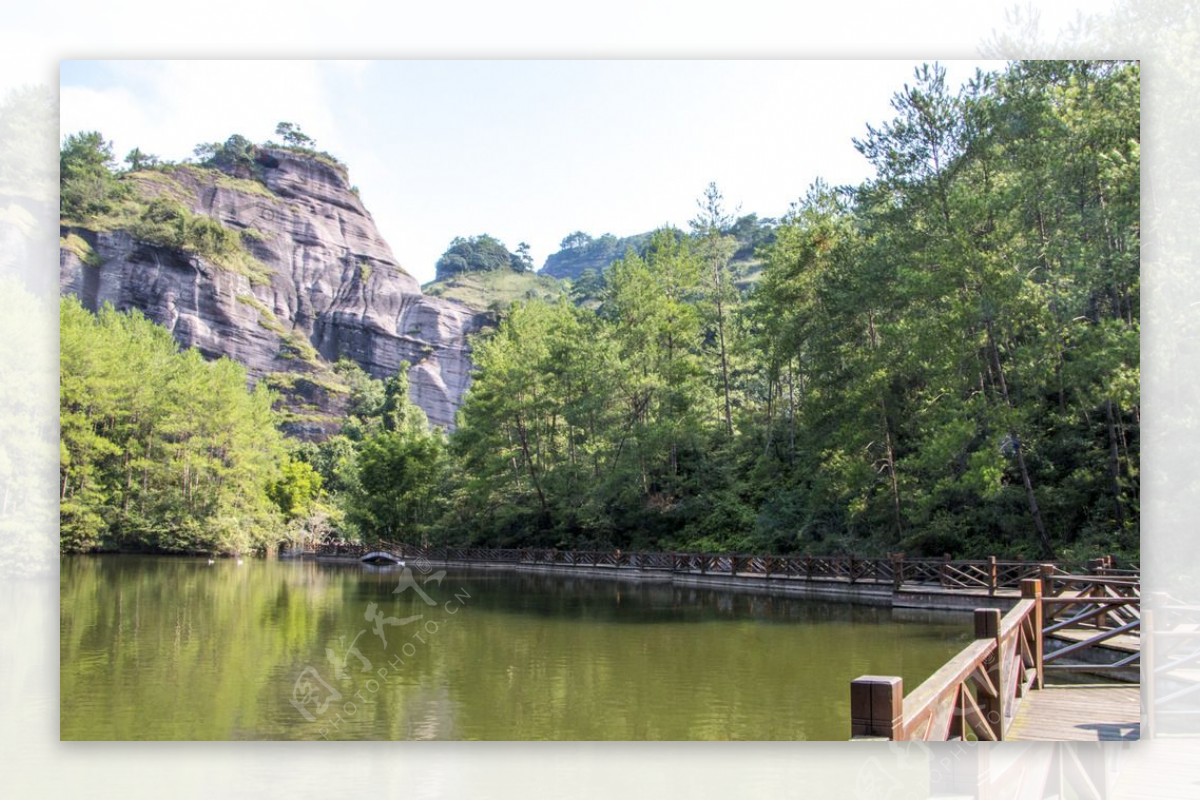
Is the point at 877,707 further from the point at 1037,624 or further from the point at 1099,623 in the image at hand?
the point at 1099,623

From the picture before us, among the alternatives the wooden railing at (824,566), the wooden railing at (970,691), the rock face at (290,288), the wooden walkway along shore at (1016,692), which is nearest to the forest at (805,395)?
the wooden railing at (824,566)

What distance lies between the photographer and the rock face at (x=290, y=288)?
1908cm

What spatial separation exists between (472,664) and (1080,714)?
227 inches

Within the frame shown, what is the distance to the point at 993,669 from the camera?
16.6 ft

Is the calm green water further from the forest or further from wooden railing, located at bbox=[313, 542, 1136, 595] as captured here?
the forest

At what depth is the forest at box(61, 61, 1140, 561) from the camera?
37.7 feet

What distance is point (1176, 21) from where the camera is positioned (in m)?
7.57

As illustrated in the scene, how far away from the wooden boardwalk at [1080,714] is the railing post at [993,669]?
12.0 inches

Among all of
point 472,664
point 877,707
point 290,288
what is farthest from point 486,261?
point 877,707

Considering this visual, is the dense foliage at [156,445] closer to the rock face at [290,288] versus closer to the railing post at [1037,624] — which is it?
the rock face at [290,288]

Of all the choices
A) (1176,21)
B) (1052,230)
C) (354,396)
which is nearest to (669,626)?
(1052,230)

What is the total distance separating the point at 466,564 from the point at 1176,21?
25656 millimetres

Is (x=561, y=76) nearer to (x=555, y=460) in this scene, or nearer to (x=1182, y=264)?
(x=1182, y=264)

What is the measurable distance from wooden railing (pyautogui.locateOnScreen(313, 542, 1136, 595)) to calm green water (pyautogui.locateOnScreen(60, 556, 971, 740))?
3.35 feet
